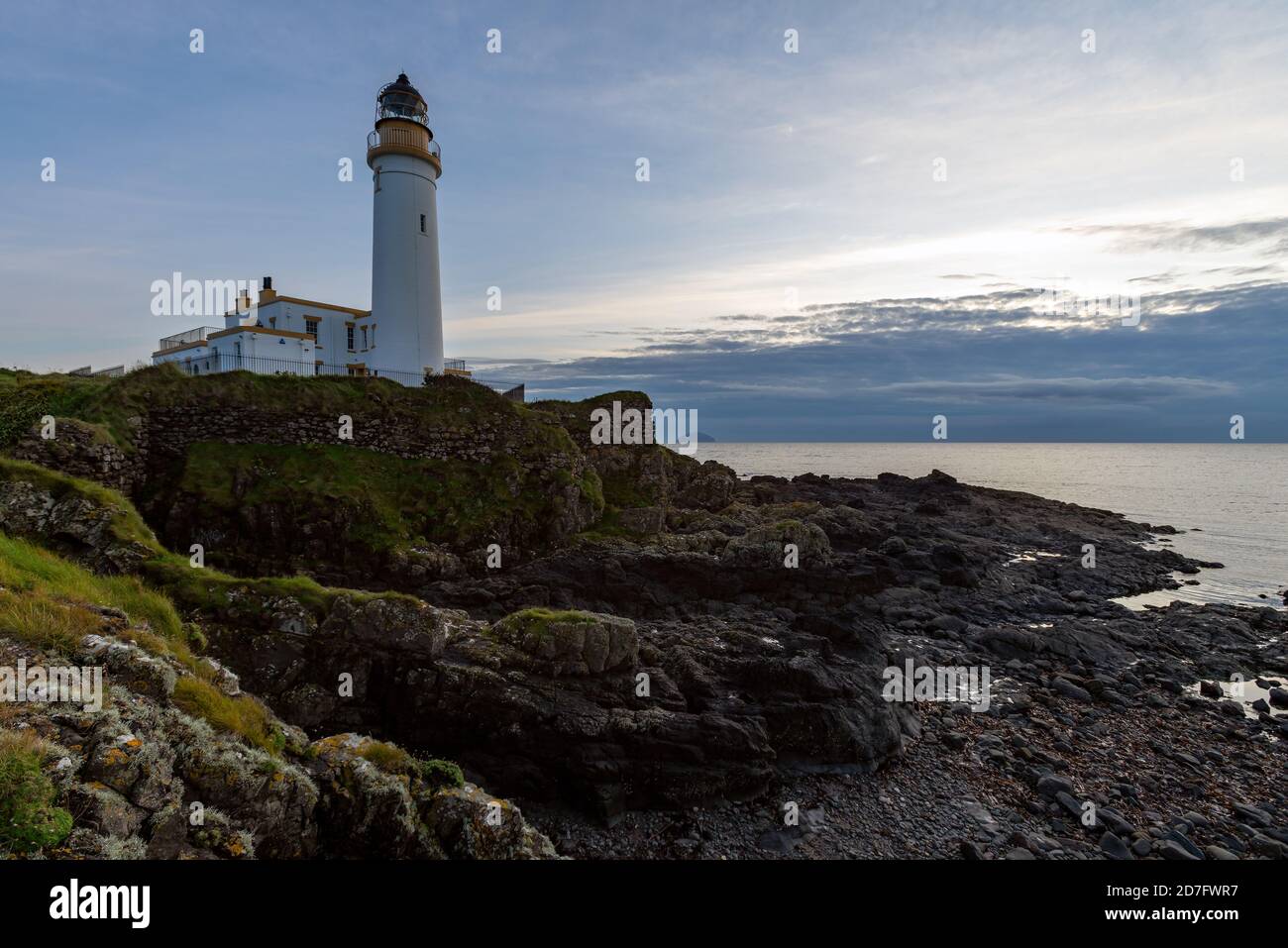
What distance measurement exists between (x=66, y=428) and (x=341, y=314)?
21101 millimetres

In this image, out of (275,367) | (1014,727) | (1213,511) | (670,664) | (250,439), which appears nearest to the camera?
(670,664)

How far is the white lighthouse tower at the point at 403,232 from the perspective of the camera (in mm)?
36719

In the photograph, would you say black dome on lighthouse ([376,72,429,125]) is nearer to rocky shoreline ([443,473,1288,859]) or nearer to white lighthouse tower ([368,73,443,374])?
white lighthouse tower ([368,73,443,374])

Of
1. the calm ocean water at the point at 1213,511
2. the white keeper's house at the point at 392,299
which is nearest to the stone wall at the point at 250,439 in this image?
the white keeper's house at the point at 392,299

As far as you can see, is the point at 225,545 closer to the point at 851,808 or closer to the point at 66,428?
the point at 66,428

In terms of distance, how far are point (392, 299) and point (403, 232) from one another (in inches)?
161

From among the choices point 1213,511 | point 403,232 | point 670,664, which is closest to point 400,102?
point 403,232

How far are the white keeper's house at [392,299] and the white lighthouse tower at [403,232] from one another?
6 cm

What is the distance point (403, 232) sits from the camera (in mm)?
36875

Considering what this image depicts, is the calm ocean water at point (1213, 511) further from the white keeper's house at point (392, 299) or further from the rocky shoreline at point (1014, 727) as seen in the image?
the white keeper's house at point (392, 299)

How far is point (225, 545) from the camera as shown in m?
24.2

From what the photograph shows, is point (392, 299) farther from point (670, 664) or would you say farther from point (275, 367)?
point (670, 664)

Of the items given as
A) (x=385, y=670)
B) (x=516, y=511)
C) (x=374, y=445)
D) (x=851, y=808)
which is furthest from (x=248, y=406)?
(x=851, y=808)

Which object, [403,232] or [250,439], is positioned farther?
[403,232]
